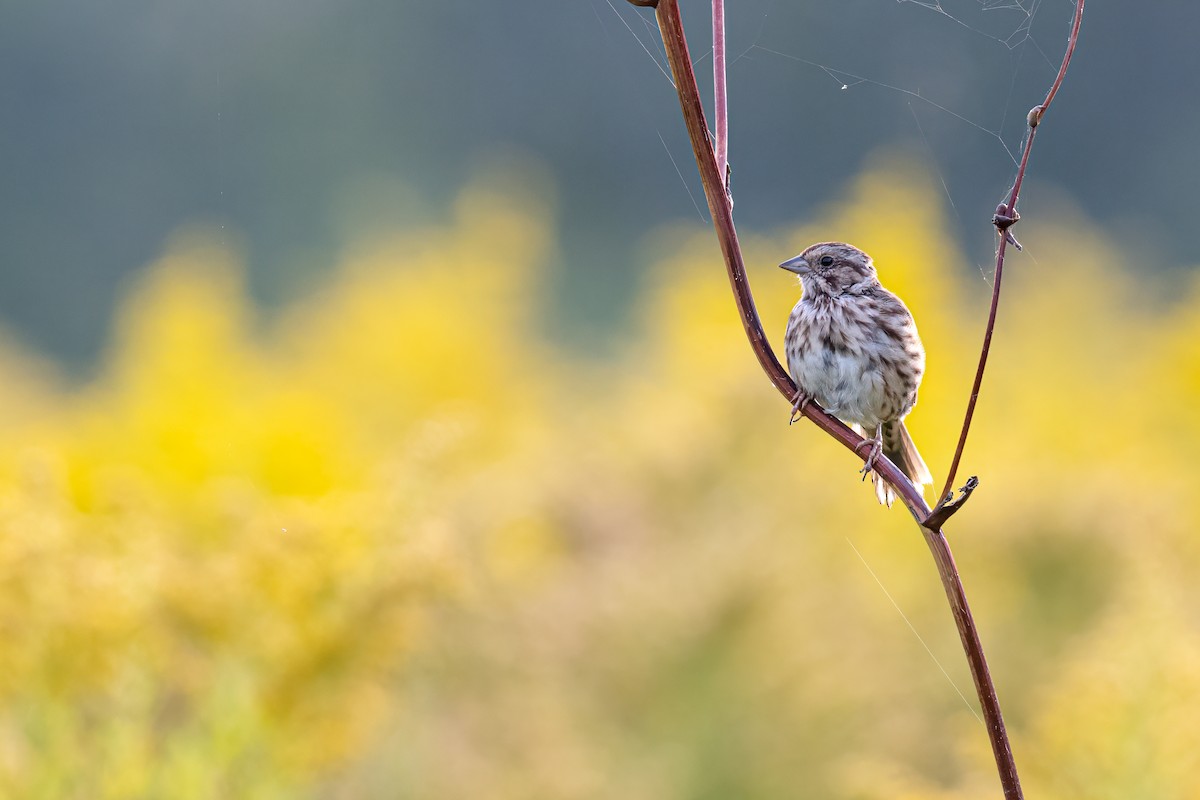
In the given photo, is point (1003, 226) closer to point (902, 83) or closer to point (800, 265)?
point (800, 265)

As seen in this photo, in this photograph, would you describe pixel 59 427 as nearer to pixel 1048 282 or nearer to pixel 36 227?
pixel 1048 282

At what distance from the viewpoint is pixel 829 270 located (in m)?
1.90

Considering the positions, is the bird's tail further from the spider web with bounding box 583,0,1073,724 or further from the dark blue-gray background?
the dark blue-gray background

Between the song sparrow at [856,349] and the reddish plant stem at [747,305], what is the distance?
88 centimetres

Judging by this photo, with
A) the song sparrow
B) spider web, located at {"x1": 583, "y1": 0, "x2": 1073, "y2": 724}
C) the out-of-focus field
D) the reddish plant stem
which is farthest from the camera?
spider web, located at {"x1": 583, "y1": 0, "x2": 1073, "y2": 724}

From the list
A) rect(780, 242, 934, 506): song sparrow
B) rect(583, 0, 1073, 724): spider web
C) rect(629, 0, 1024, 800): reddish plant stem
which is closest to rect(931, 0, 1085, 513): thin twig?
rect(629, 0, 1024, 800): reddish plant stem

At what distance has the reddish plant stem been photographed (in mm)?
729

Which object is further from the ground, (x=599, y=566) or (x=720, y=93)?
(x=599, y=566)

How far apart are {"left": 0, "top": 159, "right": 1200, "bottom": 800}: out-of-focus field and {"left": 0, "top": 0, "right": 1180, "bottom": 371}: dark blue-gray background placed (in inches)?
130

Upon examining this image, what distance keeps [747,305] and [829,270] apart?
3.77ft

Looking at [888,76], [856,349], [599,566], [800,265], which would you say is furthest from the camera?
[888,76]

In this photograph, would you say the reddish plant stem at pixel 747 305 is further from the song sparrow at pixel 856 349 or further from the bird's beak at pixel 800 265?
the bird's beak at pixel 800 265

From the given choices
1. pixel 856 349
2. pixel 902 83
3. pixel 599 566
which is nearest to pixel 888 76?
pixel 902 83

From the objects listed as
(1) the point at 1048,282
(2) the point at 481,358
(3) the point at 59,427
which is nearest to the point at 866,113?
(1) the point at 1048,282
